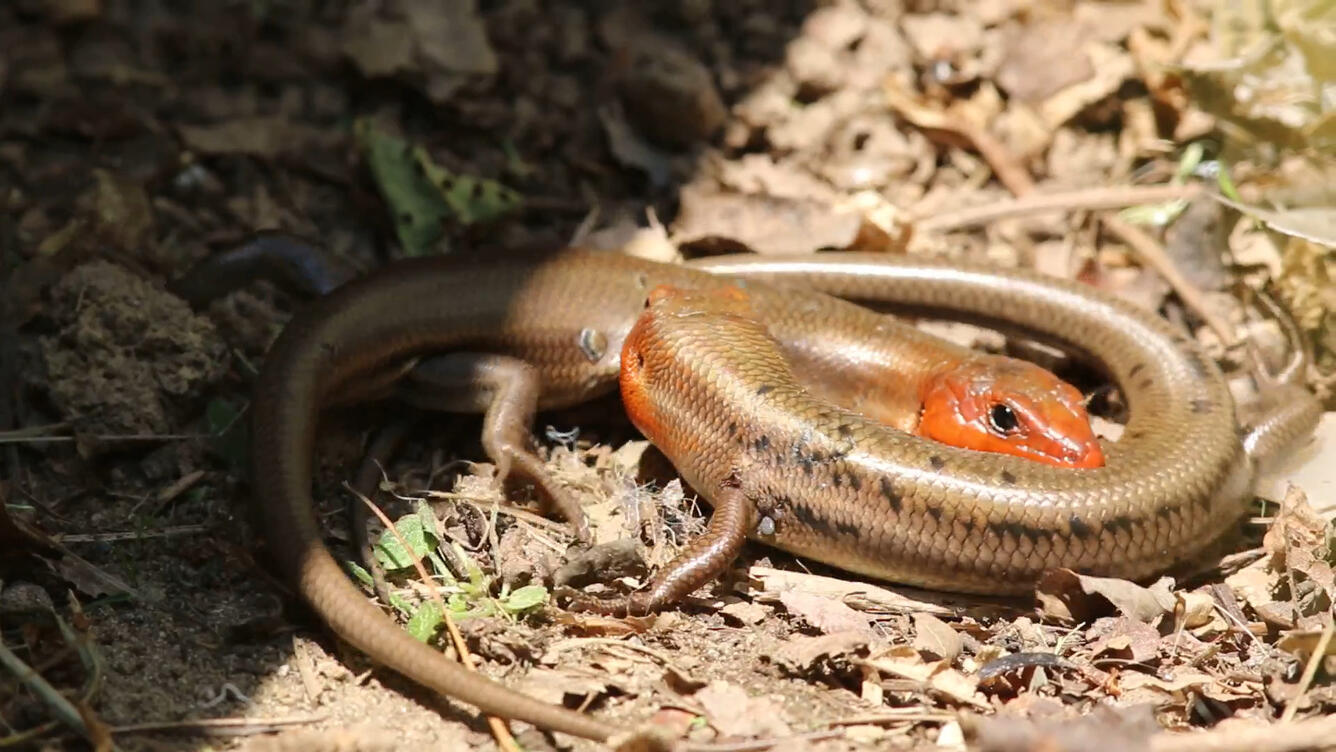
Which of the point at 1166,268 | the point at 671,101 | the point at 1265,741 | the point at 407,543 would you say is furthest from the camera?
the point at 671,101

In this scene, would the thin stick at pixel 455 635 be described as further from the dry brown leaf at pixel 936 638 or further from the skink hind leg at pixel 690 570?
the dry brown leaf at pixel 936 638

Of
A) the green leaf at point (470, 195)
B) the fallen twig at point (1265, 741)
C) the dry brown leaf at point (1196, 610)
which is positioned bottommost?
the dry brown leaf at point (1196, 610)

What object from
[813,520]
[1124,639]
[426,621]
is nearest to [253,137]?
[426,621]

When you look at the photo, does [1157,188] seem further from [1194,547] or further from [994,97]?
[1194,547]

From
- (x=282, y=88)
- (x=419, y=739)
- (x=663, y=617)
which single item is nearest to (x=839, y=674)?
(x=663, y=617)

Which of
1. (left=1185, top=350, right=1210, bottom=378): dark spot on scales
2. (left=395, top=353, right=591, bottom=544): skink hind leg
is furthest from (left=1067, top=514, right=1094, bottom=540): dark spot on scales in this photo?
(left=395, top=353, right=591, bottom=544): skink hind leg

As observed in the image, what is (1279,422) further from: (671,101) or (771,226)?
(671,101)

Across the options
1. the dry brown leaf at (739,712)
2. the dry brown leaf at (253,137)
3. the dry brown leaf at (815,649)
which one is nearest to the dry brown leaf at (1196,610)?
the dry brown leaf at (815,649)
